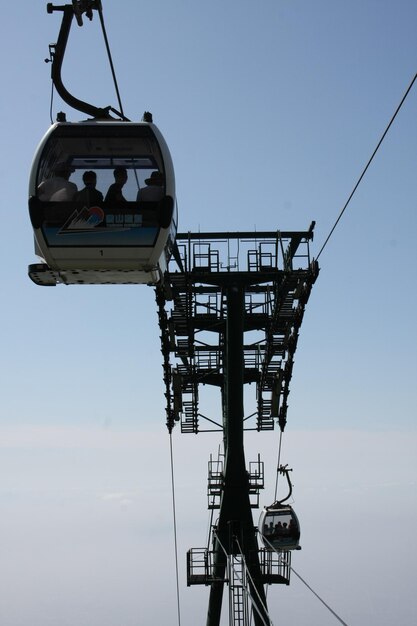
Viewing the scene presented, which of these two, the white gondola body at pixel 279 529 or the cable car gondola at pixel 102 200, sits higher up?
the cable car gondola at pixel 102 200

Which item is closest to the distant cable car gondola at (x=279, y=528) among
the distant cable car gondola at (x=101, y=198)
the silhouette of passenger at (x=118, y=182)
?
the distant cable car gondola at (x=101, y=198)

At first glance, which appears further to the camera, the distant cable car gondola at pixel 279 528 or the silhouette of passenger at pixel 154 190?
the distant cable car gondola at pixel 279 528

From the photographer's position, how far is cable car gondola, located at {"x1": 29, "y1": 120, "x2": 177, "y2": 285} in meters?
9.17

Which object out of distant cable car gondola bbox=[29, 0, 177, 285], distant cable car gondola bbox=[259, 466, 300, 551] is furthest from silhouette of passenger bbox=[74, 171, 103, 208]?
distant cable car gondola bbox=[259, 466, 300, 551]

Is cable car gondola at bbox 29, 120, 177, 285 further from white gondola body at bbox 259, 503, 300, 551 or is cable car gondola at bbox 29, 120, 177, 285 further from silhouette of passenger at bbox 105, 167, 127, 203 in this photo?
white gondola body at bbox 259, 503, 300, 551

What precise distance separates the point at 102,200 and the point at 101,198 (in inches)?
1.3

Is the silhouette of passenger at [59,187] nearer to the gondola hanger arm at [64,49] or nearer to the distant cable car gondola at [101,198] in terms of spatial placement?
the distant cable car gondola at [101,198]

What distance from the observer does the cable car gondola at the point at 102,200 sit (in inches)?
361

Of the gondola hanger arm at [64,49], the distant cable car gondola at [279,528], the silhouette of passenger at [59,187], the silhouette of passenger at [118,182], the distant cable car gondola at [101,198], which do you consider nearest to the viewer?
the gondola hanger arm at [64,49]

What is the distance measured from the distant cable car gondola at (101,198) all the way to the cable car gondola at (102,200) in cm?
1

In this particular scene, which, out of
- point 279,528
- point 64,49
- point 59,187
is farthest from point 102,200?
point 279,528

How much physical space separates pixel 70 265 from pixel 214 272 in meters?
10.7

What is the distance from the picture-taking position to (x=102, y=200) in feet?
30.7

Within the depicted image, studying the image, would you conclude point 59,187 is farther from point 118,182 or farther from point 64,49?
point 64,49
